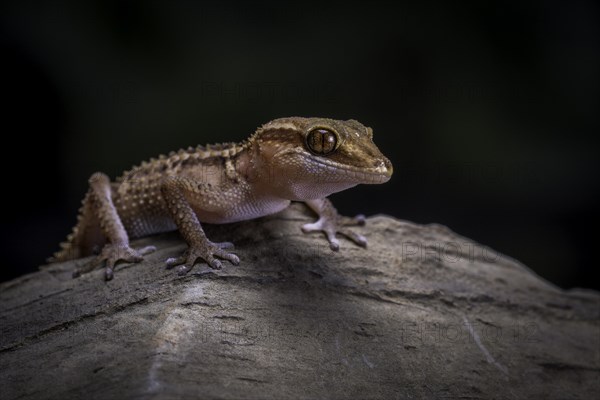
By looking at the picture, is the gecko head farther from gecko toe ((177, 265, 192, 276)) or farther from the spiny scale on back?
gecko toe ((177, 265, 192, 276))

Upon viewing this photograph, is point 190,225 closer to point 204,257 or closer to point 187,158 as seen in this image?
point 204,257

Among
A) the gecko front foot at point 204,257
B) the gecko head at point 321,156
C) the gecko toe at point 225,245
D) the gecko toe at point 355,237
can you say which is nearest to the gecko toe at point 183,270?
the gecko front foot at point 204,257

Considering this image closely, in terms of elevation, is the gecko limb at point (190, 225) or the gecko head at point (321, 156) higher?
the gecko head at point (321, 156)

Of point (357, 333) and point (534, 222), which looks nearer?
point (357, 333)

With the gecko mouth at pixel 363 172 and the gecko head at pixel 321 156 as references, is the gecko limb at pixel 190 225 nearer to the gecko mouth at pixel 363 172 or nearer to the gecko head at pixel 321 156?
the gecko head at pixel 321 156

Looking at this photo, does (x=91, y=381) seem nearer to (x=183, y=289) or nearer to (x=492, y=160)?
(x=183, y=289)

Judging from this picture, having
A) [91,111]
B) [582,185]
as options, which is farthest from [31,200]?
[582,185]
